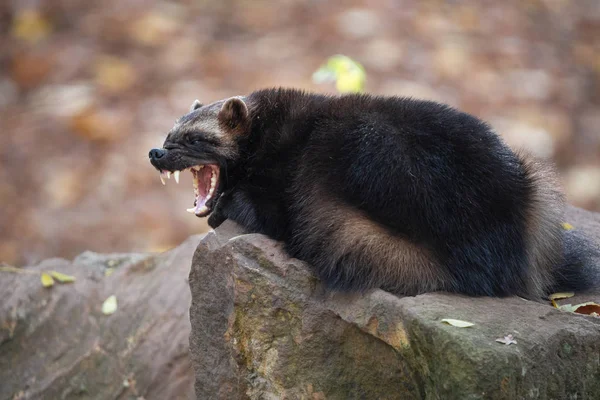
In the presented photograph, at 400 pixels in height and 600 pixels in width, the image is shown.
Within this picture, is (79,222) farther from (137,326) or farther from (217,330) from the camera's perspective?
(217,330)

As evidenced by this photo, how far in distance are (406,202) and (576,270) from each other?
129 centimetres

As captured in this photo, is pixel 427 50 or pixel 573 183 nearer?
pixel 573 183

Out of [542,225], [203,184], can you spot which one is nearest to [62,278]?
[203,184]

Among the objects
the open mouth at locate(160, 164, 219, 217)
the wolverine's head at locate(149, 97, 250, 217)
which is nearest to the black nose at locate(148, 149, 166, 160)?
the wolverine's head at locate(149, 97, 250, 217)

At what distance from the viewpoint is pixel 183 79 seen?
36.1 ft

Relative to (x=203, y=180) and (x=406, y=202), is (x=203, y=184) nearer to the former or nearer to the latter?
(x=203, y=180)

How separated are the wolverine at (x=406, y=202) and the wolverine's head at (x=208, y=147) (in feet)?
0.81

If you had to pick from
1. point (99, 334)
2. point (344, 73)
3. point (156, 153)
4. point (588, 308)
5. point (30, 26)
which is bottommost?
point (99, 334)

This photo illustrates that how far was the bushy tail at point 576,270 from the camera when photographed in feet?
16.1

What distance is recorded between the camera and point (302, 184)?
4711 millimetres

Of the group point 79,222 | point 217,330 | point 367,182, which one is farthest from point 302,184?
point 79,222

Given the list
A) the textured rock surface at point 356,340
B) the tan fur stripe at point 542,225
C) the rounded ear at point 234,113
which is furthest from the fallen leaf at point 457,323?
the rounded ear at point 234,113

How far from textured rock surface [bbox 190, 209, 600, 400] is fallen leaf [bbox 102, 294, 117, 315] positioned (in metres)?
1.57

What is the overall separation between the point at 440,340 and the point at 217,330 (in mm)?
1447
